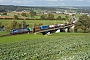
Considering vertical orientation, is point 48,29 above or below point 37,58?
below

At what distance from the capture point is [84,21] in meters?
126

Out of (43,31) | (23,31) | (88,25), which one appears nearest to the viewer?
(23,31)

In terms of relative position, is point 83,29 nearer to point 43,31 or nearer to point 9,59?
point 43,31

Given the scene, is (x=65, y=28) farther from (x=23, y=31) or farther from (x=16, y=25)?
(x=23, y=31)

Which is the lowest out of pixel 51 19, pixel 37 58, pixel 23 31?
pixel 51 19

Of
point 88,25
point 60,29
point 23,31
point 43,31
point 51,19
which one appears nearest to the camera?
point 23,31

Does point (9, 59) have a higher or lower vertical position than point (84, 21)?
higher

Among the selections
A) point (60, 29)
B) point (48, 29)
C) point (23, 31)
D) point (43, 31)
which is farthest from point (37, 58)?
point (60, 29)

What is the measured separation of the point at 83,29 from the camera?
116m

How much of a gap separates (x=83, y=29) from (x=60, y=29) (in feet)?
43.7

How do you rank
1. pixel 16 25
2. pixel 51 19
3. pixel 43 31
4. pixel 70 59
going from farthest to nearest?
pixel 51 19 < pixel 16 25 < pixel 43 31 < pixel 70 59

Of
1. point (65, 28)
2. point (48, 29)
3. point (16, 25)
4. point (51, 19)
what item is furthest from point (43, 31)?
point (51, 19)

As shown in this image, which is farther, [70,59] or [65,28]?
[65,28]

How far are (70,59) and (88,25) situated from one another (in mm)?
104116
